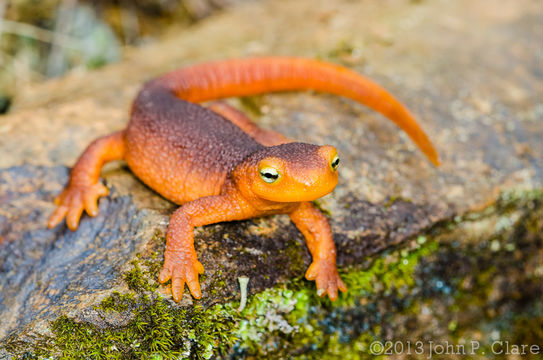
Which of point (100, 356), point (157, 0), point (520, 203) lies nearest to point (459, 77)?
point (520, 203)

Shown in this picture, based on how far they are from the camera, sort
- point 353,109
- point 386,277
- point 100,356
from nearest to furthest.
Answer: point 100,356 < point 386,277 < point 353,109

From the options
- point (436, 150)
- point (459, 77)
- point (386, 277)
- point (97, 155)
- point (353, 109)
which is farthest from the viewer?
point (459, 77)

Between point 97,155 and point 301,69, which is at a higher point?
point 301,69

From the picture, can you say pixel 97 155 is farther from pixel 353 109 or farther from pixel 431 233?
pixel 431 233

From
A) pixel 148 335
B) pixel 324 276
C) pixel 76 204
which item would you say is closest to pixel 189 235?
pixel 148 335

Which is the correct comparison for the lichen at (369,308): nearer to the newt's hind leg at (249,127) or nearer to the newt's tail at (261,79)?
the newt's hind leg at (249,127)

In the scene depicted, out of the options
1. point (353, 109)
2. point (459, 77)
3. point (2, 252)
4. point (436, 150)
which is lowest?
point (2, 252)

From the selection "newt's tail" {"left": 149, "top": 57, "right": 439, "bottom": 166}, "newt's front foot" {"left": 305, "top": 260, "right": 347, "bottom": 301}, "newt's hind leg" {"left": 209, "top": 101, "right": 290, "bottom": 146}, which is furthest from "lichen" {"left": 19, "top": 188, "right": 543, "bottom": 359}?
"newt's tail" {"left": 149, "top": 57, "right": 439, "bottom": 166}
